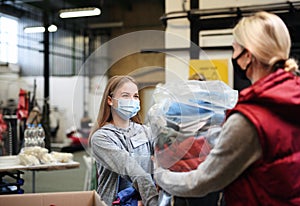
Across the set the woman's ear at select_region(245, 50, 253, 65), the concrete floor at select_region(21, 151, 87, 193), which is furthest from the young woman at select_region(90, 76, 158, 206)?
the concrete floor at select_region(21, 151, 87, 193)

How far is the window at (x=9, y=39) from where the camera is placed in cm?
912

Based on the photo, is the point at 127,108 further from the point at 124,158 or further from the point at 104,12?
the point at 104,12

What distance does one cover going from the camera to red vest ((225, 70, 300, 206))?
859 millimetres

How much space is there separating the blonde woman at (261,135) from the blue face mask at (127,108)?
501mm

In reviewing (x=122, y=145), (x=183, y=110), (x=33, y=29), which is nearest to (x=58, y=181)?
(x=122, y=145)

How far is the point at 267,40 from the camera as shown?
36.0 inches

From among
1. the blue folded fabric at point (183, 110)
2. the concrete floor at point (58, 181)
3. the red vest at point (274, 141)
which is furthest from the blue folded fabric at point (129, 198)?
the concrete floor at point (58, 181)

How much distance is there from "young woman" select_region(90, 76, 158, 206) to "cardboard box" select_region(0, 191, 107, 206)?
8 cm

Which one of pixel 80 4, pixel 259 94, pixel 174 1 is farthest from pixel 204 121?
pixel 80 4

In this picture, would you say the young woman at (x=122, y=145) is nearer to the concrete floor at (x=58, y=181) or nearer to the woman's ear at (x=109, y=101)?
the woman's ear at (x=109, y=101)

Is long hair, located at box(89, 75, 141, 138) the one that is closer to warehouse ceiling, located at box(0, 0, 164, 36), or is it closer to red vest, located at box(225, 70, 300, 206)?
red vest, located at box(225, 70, 300, 206)

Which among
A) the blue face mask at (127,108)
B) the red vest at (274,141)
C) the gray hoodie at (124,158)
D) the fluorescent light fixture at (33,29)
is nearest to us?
the red vest at (274,141)

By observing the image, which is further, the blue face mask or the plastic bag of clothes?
the blue face mask

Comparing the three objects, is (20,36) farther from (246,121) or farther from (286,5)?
(246,121)
